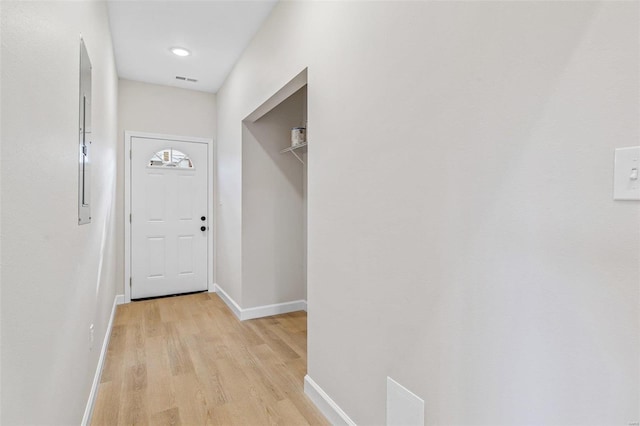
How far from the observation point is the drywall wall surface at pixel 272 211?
3527 mm


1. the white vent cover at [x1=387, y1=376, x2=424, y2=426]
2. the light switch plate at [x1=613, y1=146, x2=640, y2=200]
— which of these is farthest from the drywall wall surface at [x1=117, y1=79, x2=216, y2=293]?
the light switch plate at [x1=613, y1=146, x2=640, y2=200]

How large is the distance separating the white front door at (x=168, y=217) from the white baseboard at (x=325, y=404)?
291cm

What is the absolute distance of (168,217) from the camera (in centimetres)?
436

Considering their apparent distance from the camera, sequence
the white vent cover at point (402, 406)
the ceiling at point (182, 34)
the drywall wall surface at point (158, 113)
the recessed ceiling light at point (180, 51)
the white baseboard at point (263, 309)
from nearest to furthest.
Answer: the white vent cover at point (402, 406)
the ceiling at point (182, 34)
the recessed ceiling light at point (180, 51)
the white baseboard at point (263, 309)
the drywall wall surface at point (158, 113)

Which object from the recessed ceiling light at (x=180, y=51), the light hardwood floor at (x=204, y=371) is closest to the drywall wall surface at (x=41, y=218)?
the light hardwood floor at (x=204, y=371)

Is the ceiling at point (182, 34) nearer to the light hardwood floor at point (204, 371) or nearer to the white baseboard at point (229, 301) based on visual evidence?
the white baseboard at point (229, 301)

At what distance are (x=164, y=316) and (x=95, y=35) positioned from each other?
2.73 m

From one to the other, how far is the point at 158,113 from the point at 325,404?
3.99 meters

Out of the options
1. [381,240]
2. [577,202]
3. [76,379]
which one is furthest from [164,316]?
[577,202]

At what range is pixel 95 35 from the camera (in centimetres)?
204

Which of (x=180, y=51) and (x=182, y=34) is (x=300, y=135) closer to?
(x=182, y=34)

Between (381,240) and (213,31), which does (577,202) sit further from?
(213,31)

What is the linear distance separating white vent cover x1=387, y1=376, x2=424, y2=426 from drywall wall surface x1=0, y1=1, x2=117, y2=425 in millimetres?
1220

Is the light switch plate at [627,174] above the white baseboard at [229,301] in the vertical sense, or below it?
above
